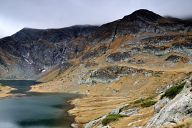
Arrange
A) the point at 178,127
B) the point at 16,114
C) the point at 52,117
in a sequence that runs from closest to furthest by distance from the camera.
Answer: the point at 178,127, the point at 52,117, the point at 16,114

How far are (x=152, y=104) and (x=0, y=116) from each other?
81846mm

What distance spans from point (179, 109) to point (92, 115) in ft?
306

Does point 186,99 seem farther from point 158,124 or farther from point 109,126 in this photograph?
point 109,126

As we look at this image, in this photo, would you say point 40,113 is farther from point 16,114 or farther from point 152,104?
point 152,104

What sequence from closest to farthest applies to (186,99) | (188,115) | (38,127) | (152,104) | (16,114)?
(188,115), (186,99), (152,104), (38,127), (16,114)

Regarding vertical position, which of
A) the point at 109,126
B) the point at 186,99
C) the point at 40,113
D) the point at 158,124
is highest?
the point at 186,99

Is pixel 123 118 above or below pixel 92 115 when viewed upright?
above

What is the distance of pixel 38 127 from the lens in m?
115

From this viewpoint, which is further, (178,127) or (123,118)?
(123,118)

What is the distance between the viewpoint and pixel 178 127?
1428 inches

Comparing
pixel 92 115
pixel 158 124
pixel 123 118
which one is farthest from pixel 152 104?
pixel 92 115

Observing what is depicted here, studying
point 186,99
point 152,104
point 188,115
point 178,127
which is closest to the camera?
point 178,127

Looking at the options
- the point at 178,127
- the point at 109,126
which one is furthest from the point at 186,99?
the point at 109,126

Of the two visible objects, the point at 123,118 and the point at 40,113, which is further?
the point at 40,113
